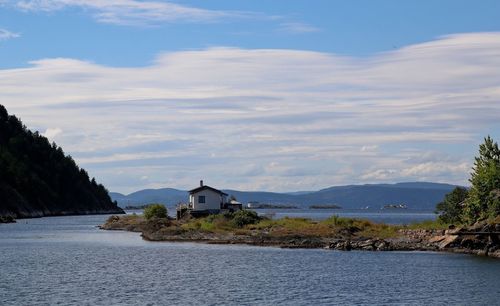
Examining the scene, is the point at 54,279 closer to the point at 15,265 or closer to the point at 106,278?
the point at 106,278

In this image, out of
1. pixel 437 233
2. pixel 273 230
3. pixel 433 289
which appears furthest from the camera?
pixel 273 230

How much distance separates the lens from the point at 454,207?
354 ft

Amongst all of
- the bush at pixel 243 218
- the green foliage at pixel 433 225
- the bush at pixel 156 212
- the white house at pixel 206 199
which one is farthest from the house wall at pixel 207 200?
the green foliage at pixel 433 225

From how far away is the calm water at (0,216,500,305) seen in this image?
2178 inches

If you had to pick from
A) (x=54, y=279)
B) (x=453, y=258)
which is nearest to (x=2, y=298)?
(x=54, y=279)

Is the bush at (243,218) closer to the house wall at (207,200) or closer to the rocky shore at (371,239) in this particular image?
the rocky shore at (371,239)

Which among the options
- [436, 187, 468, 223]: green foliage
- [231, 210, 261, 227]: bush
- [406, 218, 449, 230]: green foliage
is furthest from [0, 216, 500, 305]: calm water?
[231, 210, 261, 227]: bush

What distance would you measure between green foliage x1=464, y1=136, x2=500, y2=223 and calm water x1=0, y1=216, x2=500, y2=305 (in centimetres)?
1205

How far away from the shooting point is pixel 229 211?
14175 cm

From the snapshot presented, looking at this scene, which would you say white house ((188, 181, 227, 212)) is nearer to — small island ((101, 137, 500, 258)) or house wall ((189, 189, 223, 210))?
house wall ((189, 189, 223, 210))

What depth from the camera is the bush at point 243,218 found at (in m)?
123

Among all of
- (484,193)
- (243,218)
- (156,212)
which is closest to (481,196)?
(484,193)

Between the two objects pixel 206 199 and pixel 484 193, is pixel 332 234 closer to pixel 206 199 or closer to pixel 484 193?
pixel 484 193

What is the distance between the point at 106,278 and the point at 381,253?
3609 centimetres
